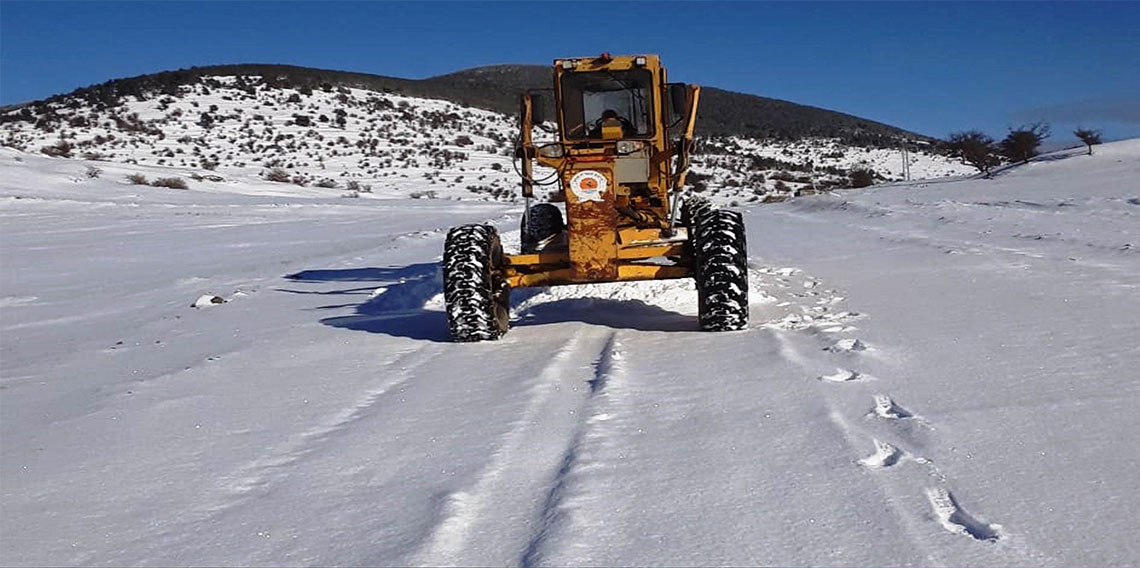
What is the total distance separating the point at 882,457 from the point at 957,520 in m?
0.75

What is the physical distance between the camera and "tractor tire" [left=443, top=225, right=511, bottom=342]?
7.96m

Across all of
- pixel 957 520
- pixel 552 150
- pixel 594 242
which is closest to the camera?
pixel 957 520

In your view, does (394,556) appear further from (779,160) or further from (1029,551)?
(779,160)

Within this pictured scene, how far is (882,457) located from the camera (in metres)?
4.27

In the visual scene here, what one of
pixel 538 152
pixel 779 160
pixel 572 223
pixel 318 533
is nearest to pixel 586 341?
pixel 572 223

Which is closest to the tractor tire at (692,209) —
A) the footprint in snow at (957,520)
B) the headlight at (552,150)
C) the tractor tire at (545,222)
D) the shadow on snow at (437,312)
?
the shadow on snow at (437,312)

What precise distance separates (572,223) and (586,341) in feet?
2.94

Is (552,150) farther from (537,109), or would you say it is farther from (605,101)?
(605,101)

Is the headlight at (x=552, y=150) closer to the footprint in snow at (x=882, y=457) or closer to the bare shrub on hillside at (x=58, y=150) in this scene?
the footprint in snow at (x=882, y=457)

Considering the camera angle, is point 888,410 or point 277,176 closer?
point 888,410

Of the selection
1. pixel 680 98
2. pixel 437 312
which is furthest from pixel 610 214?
pixel 437 312

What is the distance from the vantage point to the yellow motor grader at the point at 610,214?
26.1ft

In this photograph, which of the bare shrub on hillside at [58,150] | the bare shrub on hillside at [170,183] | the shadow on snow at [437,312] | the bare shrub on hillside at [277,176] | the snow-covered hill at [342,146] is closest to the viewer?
the shadow on snow at [437,312]

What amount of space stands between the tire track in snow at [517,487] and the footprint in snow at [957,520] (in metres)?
1.32
